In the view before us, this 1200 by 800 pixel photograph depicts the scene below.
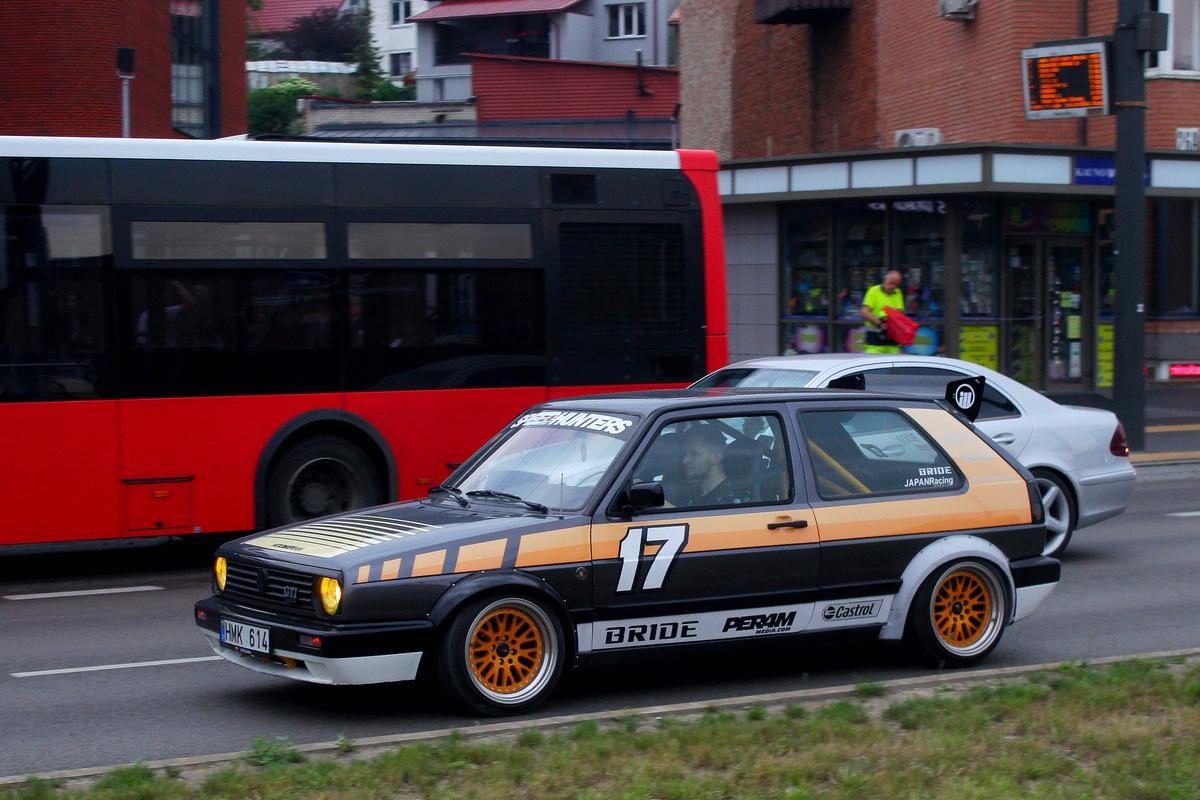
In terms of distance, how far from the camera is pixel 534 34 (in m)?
68.8

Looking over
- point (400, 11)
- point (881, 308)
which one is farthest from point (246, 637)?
point (400, 11)

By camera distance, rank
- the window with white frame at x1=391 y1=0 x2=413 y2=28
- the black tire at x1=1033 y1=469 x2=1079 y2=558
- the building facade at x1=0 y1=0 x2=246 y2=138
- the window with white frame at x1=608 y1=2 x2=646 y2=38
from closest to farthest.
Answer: the black tire at x1=1033 y1=469 x2=1079 y2=558
the building facade at x1=0 y1=0 x2=246 y2=138
the window with white frame at x1=608 y1=2 x2=646 y2=38
the window with white frame at x1=391 y1=0 x2=413 y2=28

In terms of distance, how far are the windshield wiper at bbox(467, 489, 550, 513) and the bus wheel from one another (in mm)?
3973

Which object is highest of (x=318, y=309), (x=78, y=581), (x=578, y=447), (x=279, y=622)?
(x=318, y=309)

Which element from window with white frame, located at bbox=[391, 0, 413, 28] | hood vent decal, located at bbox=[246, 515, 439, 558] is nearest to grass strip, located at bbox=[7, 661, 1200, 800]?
hood vent decal, located at bbox=[246, 515, 439, 558]

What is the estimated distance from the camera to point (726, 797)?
4.48 metres

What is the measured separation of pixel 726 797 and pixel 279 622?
7.43ft

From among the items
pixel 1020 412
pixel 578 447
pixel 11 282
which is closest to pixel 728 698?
pixel 578 447

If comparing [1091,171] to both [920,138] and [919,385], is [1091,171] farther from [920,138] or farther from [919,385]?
[919,385]

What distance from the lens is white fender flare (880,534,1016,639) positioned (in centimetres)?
653

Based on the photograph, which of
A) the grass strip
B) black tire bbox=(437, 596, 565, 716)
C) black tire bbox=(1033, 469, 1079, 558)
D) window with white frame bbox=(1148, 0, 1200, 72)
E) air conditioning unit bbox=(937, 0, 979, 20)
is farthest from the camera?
window with white frame bbox=(1148, 0, 1200, 72)

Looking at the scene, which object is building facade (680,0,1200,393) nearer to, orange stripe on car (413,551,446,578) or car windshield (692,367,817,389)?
car windshield (692,367,817,389)

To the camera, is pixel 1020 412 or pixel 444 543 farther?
pixel 1020 412

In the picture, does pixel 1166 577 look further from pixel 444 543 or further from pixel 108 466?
pixel 108 466
